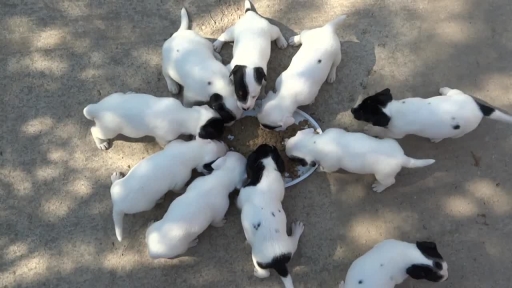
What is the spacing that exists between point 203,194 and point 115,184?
74cm

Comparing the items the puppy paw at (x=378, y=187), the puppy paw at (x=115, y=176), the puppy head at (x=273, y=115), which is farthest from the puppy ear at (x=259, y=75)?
the puppy paw at (x=115, y=176)

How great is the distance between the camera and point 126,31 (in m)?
4.58

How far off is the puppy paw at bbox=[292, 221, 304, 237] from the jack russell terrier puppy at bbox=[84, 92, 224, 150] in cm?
102

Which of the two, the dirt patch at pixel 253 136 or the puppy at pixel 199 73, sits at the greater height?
the puppy at pixel 199 73

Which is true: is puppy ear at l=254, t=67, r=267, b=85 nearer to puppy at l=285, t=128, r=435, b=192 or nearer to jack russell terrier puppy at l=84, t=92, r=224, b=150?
jack russell terrier puppy at l=84, t=92, r=224, b=150

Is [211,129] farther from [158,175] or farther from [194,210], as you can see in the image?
[194,210]

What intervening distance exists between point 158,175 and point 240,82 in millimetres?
1001

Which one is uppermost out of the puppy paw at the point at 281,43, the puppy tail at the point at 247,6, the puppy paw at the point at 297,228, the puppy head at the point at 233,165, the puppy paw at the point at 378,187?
the puppy tail at the point at 247,6

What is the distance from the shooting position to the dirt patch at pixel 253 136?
4.26m

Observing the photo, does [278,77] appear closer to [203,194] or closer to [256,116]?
[256,116]

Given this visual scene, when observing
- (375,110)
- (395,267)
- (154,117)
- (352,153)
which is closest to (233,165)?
(154,117)

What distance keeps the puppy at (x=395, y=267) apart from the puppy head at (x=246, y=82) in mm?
1591

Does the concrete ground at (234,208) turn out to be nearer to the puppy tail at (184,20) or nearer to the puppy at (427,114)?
the puppy tail at (184,20)

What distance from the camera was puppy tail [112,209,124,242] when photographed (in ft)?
12.6
